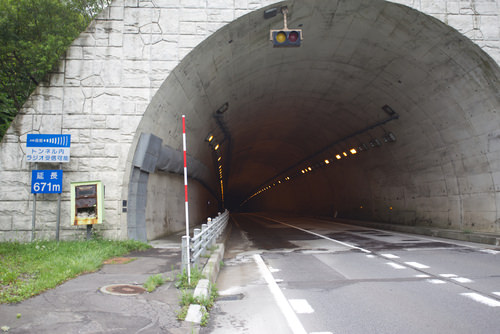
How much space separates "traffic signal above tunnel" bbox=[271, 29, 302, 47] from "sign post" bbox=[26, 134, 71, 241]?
6.64 m

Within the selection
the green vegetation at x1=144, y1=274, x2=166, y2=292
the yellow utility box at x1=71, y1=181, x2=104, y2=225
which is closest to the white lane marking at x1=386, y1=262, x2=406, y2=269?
the green vegetation at x1=144, y1=274, x2=166, y2=292

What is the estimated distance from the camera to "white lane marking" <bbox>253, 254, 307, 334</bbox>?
450 cm

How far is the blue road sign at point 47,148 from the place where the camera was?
10.4 metres

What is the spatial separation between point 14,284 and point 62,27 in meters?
17.0

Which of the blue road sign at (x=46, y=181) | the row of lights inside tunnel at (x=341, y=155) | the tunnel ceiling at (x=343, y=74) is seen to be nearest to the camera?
the blue road sign at (x=46, y=181)

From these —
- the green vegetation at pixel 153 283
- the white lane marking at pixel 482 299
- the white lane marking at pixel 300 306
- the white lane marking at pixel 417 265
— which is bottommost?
the white lane marking at pixel 482 299

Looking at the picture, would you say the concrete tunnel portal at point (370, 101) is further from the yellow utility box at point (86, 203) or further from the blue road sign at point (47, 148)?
the blue road sign at point (47, 148)

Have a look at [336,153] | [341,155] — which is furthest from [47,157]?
[336,153]

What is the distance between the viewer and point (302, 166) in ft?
116

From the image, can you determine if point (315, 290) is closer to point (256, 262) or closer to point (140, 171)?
point (256, 262)

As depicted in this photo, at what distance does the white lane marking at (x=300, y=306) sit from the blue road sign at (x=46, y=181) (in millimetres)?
8126

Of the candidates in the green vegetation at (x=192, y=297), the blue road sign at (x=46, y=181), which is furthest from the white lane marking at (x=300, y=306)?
the blue road sign at (x=46, y=181)

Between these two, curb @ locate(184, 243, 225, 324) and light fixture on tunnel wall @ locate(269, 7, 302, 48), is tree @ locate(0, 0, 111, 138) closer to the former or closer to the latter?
light fixture on tunnel wall @ locate(269, 7, 302, 48)

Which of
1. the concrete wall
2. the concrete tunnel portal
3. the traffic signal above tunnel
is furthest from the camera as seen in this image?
the concrete tunnel portal
